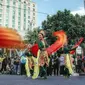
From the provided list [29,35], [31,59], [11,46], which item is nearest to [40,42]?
[31,59]

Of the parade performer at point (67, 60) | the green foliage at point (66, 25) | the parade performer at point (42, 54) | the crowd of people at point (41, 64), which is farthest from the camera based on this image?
the green foliage at point (66, 25)

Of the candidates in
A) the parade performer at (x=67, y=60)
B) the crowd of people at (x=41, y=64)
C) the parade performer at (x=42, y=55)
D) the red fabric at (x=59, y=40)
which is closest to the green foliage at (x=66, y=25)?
the crowd of people at (x=41, y=64)

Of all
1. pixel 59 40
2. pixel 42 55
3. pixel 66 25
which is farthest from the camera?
pixel 66 25

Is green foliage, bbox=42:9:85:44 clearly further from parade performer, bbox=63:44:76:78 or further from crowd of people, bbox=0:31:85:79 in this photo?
parade performer, bbox=63:44:76:78

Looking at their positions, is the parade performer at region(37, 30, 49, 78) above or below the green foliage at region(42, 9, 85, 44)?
below

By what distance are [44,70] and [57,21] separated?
41065 mm

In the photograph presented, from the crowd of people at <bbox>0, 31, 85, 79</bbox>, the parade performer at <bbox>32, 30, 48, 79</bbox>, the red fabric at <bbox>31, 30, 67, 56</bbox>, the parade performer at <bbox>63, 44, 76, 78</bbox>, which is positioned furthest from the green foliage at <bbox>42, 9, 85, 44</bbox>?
the parade performer at <bbox>32, 30, 48, 79</bbox>

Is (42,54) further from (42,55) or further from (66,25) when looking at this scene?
(66,25)

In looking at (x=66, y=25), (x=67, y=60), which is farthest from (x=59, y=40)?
(x=66, y=25)

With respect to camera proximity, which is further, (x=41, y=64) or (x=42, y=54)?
(x=41, y=64)

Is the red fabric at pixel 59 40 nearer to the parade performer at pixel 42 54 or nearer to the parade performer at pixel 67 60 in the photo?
Answer: the parade performer at pixel 67 60

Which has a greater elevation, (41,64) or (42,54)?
(42,54)

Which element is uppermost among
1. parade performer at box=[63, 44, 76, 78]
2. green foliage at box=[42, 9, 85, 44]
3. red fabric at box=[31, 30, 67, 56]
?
green foliage at box=[42, 9, 85, 44]

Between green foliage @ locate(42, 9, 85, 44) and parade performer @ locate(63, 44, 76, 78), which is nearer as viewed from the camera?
parade performer @ locate(63, 44, 76, 78)
